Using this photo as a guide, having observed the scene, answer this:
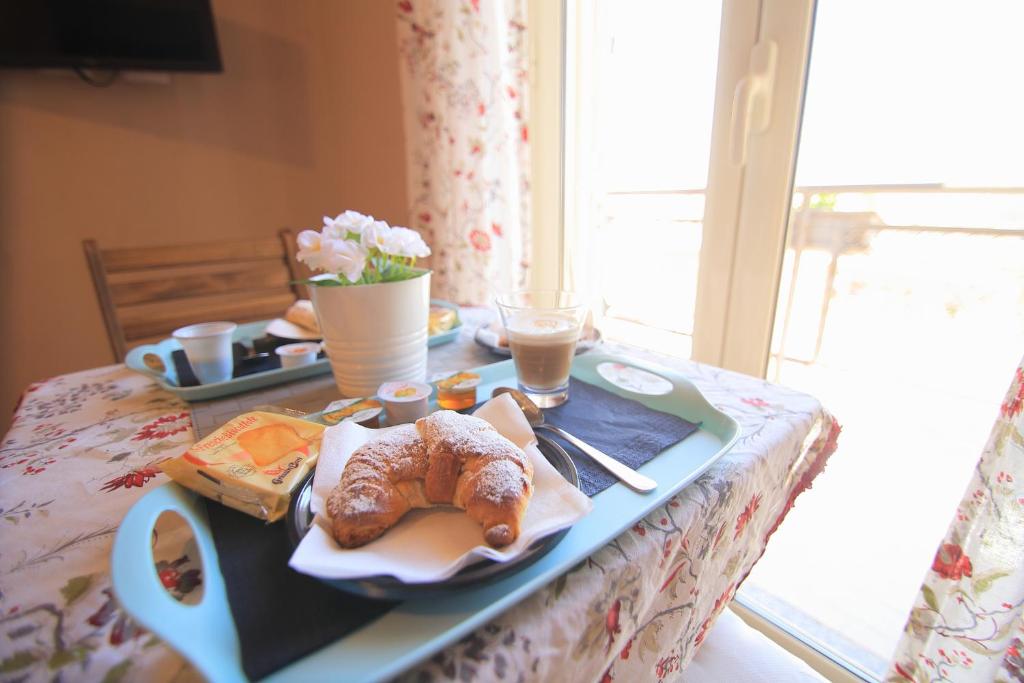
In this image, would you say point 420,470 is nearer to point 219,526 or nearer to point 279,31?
point 219,526

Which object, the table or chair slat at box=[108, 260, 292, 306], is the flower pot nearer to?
the table

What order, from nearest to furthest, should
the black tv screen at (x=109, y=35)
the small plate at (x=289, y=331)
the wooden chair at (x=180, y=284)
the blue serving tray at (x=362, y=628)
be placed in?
the blue serving tray at (x=362, y=628) < the small plate at (x=289, y=331) < the wooden chair at (x=180, y=284) < the black tv screen at (x=109, y=35)

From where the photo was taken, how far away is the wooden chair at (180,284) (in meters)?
1.26

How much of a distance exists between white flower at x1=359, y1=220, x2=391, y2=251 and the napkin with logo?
11.6 inches

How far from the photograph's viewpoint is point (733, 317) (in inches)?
45.5

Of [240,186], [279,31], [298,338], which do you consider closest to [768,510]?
[298,338]

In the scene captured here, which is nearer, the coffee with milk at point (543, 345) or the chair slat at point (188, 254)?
the coffee with milk at point (543, 345)

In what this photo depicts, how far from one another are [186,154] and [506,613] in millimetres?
2376

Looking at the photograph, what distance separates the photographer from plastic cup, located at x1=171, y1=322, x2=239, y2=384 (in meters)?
0.72

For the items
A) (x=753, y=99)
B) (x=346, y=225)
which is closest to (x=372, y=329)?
(x=346, y=225)

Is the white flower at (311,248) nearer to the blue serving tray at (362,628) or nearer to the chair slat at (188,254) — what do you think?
the blue serving tray at (362,628)

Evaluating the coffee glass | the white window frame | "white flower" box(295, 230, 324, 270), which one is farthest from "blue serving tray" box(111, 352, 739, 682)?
Answer: the white window frame

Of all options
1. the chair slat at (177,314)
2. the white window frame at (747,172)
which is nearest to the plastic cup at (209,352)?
the chair slat at (177,314)

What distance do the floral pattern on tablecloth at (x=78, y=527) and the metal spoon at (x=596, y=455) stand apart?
36 cm
